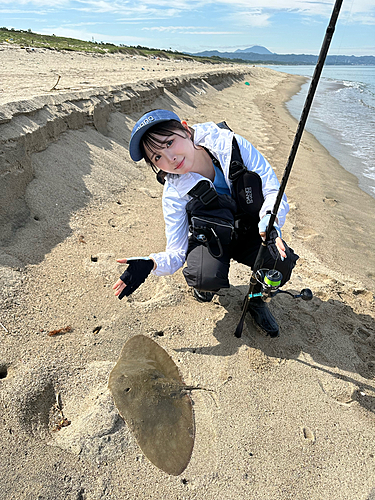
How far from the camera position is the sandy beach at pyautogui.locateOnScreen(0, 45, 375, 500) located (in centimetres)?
166

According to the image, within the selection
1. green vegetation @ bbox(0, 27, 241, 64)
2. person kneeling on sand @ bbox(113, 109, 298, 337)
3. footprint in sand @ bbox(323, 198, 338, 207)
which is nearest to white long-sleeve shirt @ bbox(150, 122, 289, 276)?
person kneeling on sand @ bbox(113, 109, 298, 337)

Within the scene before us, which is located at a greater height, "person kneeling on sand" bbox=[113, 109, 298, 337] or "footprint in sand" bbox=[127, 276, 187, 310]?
"person kneeling on sand" bbox=[113, 109, 298, 337]

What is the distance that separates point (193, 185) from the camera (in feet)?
7.54

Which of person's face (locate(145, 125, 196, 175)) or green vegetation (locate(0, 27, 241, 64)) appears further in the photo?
green vegetation (locate(0, 27, 241, 64))

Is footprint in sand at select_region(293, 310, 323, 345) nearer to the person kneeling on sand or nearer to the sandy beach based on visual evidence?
the sandy beach

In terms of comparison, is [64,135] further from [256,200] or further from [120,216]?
[256,200]

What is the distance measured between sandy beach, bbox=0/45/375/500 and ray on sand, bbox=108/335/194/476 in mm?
49

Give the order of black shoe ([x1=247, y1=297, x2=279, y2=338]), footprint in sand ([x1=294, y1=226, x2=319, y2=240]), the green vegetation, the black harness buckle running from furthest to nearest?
the green vegetation < footprint in sand ([x1=294, y1=226, x2=319, y2=240]) < black shoe ([x1=247, y1=297, x2=279, y2=338]) < the black harness buckle

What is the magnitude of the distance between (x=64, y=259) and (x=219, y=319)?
4.73 ft

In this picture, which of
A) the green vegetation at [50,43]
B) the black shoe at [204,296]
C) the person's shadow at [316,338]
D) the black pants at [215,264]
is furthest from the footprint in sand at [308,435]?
the green vegetation at [50,43]

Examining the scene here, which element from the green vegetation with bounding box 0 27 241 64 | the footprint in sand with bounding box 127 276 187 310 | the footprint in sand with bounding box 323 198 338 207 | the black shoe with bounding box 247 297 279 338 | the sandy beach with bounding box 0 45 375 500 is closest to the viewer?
the sandy beach with bounding box 0 45 375 500

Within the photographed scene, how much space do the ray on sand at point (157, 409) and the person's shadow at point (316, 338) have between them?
0.40 meters

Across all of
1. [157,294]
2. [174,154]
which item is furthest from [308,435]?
[174,154]

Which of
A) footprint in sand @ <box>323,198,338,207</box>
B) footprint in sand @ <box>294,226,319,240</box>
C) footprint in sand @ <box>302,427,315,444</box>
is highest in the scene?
footprint in sand @ <box>302,427,315,444</box>
